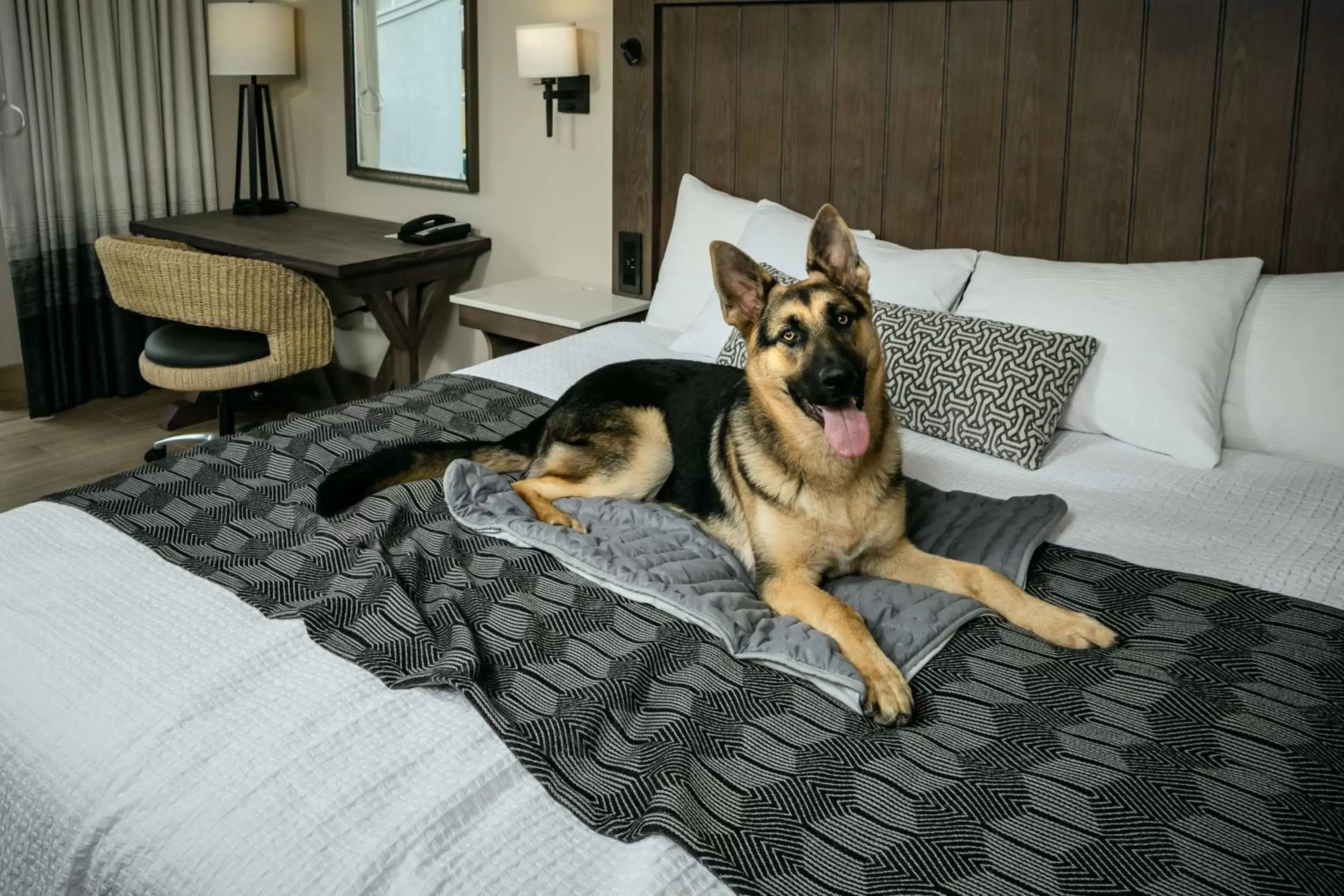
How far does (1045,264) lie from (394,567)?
176 cm

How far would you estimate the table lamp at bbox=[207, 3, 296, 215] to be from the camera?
4.27m

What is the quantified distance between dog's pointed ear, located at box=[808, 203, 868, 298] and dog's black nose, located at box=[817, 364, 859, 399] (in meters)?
0.22

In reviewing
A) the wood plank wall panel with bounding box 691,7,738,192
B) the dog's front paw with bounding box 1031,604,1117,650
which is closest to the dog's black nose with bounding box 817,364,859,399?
the dog's front paw with bounding box 1031,604,1117,650

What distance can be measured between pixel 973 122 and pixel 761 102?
2.20 feet

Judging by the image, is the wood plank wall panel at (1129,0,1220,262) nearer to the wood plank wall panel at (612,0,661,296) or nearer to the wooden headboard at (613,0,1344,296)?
the wooden headboard at (613,0,1344,296)

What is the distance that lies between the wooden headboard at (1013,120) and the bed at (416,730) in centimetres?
23

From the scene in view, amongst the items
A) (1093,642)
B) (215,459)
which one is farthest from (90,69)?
(1093,642)

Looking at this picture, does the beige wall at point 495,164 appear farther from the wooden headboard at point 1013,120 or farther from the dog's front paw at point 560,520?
the dog's front paw at point 560,520

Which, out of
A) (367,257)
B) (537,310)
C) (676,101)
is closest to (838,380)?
(537,310)

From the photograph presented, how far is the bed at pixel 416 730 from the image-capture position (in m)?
1.22

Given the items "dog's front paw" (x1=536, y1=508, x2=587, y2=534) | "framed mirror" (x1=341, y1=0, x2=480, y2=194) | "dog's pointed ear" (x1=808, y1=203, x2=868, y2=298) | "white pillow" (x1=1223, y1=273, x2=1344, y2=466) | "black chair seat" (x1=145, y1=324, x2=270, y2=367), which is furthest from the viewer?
"framed mirror" (x1=341, y1=0, x2=480, y2=194)

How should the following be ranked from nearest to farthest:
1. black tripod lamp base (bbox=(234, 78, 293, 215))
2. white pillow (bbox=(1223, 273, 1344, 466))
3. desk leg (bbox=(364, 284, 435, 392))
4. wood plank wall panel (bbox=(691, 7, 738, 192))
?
white pillow (bbox=(1223, 273, 1344, 466)), wood plank wall panel (bbox=(691, 7, 738, 192)), desk leg (bbox=(364, 284, 435, 392)), black tripod lamp base (bbox=(234, 78, 293, 215))

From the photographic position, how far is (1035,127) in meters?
2.92

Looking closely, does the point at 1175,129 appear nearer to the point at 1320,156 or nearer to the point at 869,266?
the point at 1320,156
